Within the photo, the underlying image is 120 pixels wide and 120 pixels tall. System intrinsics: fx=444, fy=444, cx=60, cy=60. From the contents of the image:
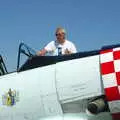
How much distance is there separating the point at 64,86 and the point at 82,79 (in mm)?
332

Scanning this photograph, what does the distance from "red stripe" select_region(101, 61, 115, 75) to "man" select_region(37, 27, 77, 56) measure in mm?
1683

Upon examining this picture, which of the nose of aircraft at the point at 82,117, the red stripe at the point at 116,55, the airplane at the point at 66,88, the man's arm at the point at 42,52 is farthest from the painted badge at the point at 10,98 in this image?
the red stripe at the point at 116,55

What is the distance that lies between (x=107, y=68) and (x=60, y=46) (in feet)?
6.27

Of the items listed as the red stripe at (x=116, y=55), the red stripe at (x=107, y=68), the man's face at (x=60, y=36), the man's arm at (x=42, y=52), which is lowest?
the red stripe at (x=107, y=68)

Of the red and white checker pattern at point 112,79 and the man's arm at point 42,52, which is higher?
the man's arm at point 42,52

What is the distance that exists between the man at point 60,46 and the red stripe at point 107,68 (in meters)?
1.68

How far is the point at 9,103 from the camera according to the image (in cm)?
759

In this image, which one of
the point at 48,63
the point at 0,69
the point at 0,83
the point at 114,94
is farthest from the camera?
the point at 0,69

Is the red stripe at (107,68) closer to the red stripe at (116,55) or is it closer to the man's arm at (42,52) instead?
the red stripe at (116,55)

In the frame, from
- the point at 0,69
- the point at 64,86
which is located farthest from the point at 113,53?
the point at 0,69

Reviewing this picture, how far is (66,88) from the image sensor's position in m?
6.85

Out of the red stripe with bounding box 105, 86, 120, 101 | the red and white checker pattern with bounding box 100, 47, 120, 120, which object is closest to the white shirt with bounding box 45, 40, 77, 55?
the red and white checker pattern with bounding box 100, 47, 120, 120

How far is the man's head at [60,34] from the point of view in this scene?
26.8ft

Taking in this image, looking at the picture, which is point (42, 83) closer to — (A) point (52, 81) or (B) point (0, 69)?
Result: (A) point (52, 81)
